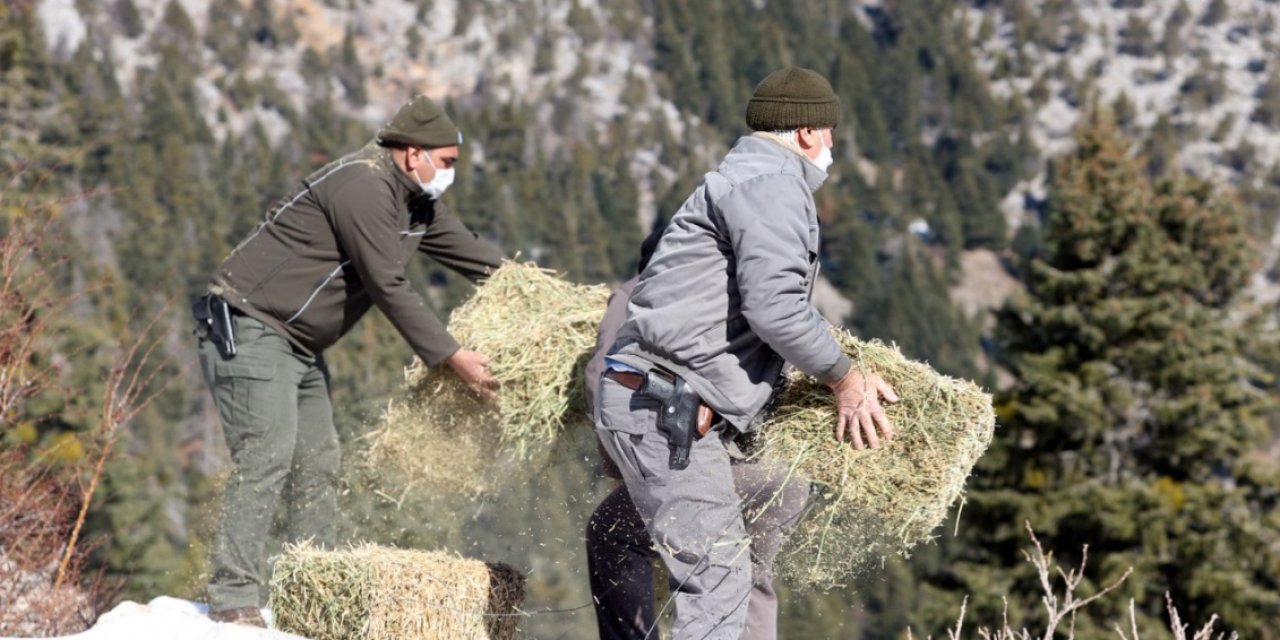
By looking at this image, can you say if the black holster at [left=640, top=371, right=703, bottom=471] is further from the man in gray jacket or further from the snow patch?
the snow patch

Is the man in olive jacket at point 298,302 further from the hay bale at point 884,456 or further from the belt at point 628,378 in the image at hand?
the hay bale at point 884,456

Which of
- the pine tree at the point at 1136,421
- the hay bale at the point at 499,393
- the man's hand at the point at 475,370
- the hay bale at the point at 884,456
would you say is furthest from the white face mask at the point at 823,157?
the pine tree at the point at 1136,421

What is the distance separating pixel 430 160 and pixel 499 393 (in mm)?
957

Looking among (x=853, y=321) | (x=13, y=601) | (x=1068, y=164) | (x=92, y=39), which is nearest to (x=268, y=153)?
(x=92, y=39)

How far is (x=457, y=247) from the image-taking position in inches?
247

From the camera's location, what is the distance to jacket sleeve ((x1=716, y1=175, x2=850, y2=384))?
3.97m

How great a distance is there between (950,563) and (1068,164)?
30.6ft

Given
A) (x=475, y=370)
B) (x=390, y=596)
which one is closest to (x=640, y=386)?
(x=390, y=596)

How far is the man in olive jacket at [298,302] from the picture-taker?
5.57 metres

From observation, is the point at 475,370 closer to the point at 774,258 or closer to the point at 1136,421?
the point at 774,258

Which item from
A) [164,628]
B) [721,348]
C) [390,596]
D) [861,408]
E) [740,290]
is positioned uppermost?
[740,290]

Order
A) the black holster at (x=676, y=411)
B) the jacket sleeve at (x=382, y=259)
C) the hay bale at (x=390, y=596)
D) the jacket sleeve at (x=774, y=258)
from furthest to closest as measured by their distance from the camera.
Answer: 1. the jacket sleeve at (x=382, y=259)
2. the hay bale at (x=390, y=596)
3. the black holster at (x=676, y=411)
4. the jacket sleeve at (x=774, y=258)

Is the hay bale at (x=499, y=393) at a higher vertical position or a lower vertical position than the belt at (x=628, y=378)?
lower

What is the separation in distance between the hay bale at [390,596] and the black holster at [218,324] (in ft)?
2.83
